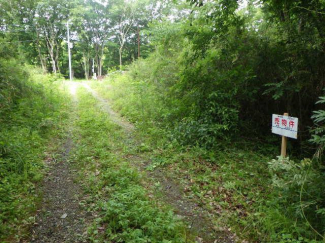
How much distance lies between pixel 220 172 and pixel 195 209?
1.41m

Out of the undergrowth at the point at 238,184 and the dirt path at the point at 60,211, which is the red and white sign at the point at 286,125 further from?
the dirt path at the point at 60,211

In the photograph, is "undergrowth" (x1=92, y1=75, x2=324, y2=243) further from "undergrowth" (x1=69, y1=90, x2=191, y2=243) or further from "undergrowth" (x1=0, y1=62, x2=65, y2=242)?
"undergrowth" (x1=0, y1=62, x2=65, y2=242)

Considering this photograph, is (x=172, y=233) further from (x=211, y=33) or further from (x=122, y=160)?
(x=211, y=33)

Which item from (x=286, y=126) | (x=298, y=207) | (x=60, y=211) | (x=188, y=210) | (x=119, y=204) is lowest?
(x=188, y=210)

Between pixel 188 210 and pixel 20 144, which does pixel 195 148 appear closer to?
pixel 188 210

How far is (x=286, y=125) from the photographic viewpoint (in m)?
4.17

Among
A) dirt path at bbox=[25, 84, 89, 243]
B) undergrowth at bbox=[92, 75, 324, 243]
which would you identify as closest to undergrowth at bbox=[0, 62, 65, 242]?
dirt path at bbox=[25, 84, 89, 243]

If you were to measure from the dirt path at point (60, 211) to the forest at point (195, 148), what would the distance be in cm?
2

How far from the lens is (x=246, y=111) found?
7.00 meters

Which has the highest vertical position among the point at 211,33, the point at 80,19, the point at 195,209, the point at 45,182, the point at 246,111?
the point at 80,19

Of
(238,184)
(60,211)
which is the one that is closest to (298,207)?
(238,184)

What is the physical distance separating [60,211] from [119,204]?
1.01 meters

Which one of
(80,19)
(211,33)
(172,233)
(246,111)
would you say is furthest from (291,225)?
(80,19)

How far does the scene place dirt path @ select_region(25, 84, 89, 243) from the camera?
3.03 meters
